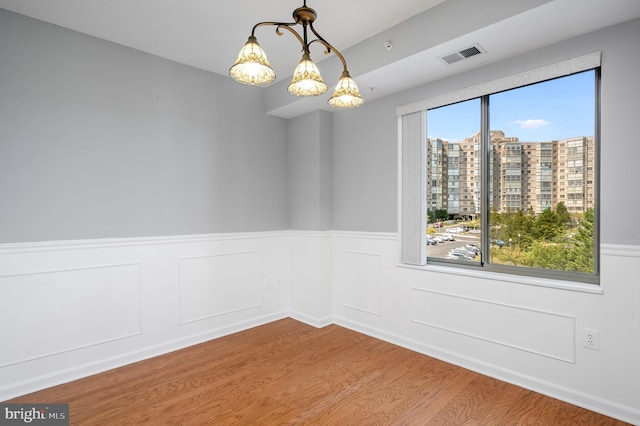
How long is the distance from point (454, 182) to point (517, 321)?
132 centimetres

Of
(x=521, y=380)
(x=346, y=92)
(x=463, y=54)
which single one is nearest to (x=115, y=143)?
(x=346, y=92)

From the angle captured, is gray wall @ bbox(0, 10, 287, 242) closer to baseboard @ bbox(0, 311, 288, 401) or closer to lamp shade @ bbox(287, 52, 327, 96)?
baseboard @ bbox(0, 311, 288, 401)

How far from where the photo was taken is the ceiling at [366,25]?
2.20 m

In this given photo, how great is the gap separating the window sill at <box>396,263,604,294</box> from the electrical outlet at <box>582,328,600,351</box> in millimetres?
270

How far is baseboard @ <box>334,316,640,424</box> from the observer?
7.25 ft

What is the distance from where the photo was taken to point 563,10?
2.08 meters

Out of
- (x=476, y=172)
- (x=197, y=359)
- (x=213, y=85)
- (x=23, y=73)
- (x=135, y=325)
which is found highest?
(x=213, y=85)

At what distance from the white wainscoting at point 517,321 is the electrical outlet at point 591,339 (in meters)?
0.03

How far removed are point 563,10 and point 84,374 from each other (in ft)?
14.4

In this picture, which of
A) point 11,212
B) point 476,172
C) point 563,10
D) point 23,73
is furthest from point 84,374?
point 563,10

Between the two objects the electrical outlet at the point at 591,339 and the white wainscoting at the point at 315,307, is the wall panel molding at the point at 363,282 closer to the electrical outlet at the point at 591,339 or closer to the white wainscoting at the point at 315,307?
the white wainscoting at the point at 315,307

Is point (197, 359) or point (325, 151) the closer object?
point (197, 359)

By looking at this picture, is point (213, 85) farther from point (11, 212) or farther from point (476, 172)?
point (476, 172)

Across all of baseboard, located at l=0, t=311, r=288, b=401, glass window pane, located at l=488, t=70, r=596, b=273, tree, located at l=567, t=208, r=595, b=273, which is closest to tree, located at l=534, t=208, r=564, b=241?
glass window pane, located at l=488, t=70, r=596, b=273
